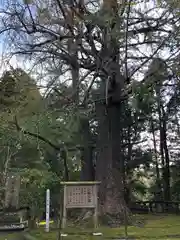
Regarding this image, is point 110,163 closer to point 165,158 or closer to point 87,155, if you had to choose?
point 87,155

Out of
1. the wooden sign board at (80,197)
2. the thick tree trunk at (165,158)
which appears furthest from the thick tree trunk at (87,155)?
the thick tree trunk at (165,158)

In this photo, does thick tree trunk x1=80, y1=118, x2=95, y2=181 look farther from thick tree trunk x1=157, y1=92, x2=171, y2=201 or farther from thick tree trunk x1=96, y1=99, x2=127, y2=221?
thick tree trunk x1=157, y1=92, x2=171, y2=201

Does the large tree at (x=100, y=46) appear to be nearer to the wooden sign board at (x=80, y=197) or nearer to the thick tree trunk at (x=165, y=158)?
the wooden sign board at (x=80, y=197)

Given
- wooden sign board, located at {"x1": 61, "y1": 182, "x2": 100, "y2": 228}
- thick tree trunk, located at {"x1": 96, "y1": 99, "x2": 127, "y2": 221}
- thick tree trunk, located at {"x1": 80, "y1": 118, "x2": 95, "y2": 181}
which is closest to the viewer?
wooden sign board, located at {"x1": 61, "y1": 182, "x2": 100, "y2": 228}

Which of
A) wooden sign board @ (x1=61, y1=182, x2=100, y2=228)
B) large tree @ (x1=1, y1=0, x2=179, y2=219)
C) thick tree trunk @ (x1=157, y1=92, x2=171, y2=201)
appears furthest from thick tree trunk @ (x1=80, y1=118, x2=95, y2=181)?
thick tree trunk @ (x1=157, y1=92, x2=171, y2=201)

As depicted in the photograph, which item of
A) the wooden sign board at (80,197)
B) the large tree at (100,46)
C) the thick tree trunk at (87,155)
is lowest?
the wooden sign board at (80,197)

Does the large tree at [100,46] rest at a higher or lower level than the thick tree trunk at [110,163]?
higher

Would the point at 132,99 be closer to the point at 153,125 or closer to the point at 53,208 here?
the point at 53,208

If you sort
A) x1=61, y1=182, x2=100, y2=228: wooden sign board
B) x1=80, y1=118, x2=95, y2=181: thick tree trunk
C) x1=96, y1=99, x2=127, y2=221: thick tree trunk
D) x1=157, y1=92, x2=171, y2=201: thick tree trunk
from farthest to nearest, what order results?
x1=157, y1=92, x2=171, y2=201: thick tree trunk, x1=80, y1=118, x2=95, y2=181: thick tree trunk, x1=96, y1=99, x2=127, y2=221: thick tree trunk, x1=61, y1=182, x2=100, y2=228: wooden sign board

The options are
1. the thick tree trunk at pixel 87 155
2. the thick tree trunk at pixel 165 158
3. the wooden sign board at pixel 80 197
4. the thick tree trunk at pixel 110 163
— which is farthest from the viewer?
the thick tree trunk at pixel 165 158

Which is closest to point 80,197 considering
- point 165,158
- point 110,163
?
point 110,163

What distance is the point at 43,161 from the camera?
8812 mm

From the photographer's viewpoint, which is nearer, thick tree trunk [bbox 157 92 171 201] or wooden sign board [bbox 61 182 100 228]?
wooden sign board [bbox 61 182 100 228]

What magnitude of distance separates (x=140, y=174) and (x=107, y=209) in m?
5.59
